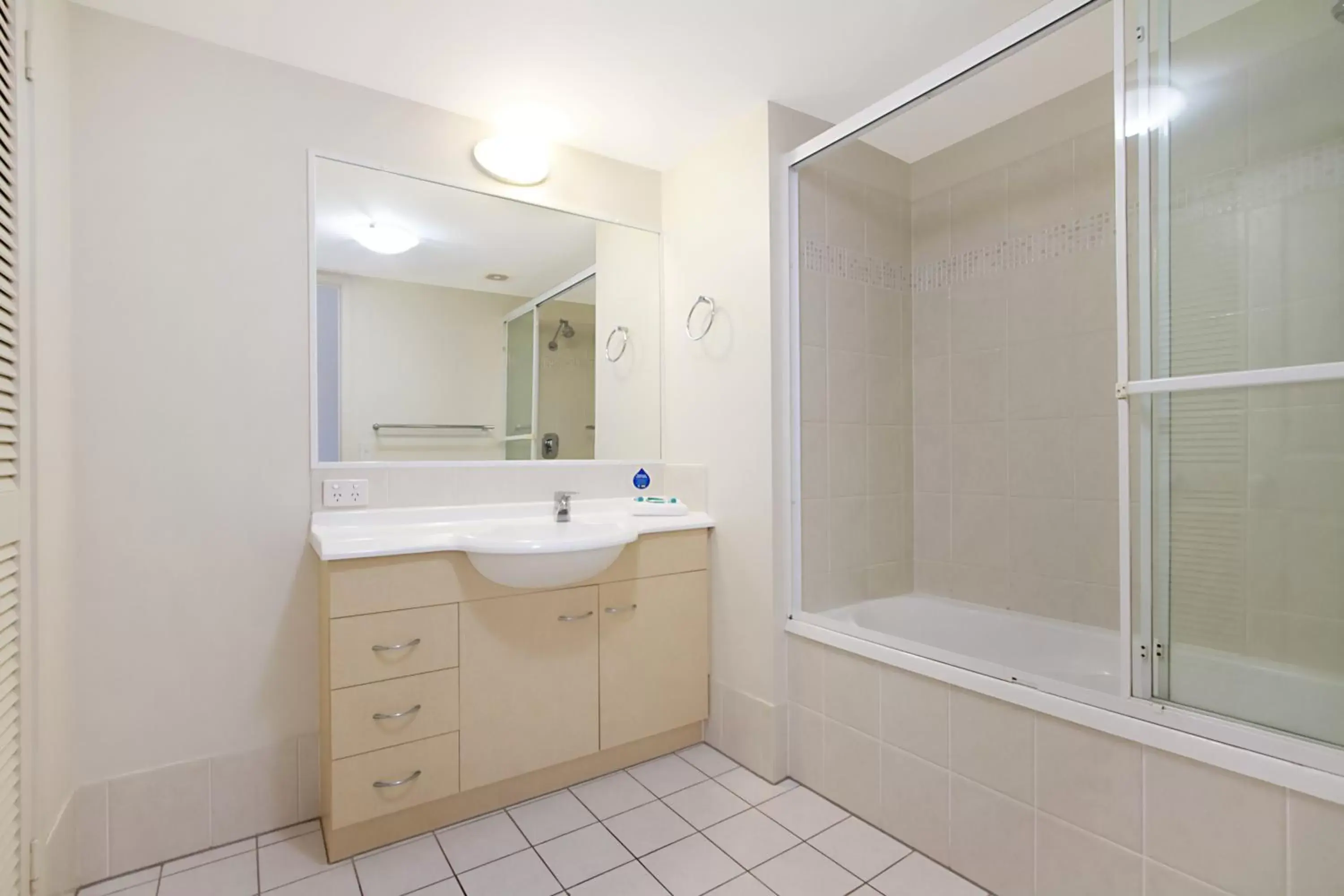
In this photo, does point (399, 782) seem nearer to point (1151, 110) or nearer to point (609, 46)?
point (609, 46)

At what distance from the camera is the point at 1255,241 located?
138 cm

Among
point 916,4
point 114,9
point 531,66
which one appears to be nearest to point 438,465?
point 531,66

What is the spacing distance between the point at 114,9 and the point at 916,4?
2.14m

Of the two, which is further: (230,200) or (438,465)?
(438,465)

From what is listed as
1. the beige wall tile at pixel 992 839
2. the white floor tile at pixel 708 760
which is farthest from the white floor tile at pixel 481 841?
the beige wall tile at pixel 992 839

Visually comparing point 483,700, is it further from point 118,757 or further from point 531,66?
point 531,66

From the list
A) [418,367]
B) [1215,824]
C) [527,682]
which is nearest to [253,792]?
[527,682]

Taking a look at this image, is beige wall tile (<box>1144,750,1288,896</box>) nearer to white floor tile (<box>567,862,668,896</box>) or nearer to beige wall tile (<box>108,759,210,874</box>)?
white floor tile (<box>567,862,668,896</box>)

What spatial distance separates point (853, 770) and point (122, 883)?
1.94 m

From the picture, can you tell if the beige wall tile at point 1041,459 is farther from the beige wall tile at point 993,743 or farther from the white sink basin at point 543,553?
the white sink basin at point 543,553

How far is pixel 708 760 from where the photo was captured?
85.4 inches

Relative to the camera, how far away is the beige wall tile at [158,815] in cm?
162

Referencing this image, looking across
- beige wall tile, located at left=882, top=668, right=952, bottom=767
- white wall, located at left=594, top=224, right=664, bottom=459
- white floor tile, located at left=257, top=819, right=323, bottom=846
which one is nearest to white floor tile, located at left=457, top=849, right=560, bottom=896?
white floor tile, located at left=257, top=819, right=323, bottom=846

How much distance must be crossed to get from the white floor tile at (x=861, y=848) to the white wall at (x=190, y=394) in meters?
1.55
